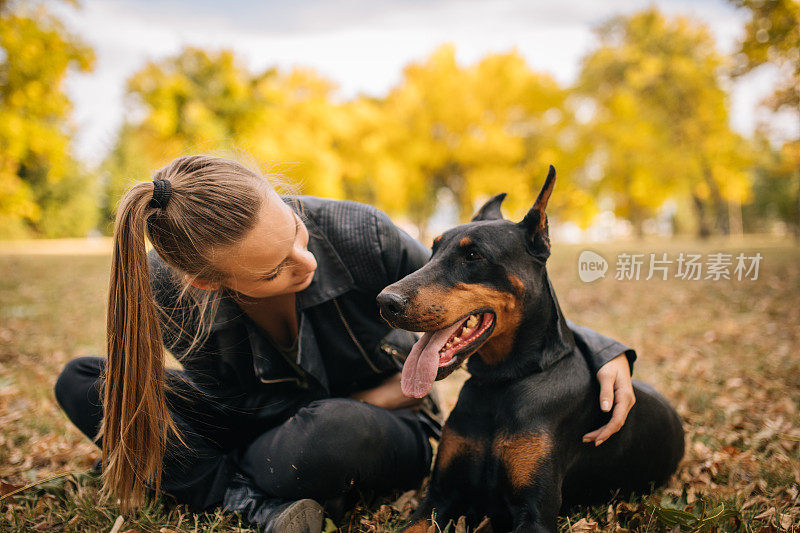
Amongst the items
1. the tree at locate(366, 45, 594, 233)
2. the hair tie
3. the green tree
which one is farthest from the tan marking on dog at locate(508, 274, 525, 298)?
the tree at locate(366, 45, 594, 233)

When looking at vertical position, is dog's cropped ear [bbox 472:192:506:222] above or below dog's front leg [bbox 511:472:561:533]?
above

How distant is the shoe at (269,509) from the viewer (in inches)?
81.4

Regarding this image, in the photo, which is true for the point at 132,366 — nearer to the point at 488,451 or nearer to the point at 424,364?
the point at 424,364

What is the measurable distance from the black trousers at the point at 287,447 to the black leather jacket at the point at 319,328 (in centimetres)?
13

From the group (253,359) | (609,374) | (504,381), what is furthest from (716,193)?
(253,359)

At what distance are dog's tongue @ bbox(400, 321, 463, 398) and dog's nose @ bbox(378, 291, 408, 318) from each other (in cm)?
21

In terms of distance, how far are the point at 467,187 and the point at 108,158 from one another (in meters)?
21.3

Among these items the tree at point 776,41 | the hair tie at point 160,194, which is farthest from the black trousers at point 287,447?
the tree at point 776,41

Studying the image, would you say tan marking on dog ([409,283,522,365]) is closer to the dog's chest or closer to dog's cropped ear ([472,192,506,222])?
the dog's chest

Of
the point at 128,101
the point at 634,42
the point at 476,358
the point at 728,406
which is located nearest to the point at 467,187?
the point at 634,42

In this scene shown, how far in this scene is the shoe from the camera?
2066 millimetres

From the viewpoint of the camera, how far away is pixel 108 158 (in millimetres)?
30094

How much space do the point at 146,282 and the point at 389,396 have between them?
1.29 metres

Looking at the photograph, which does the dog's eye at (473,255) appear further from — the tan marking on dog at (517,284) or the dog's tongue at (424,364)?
the dog's tongue at (424,364)
